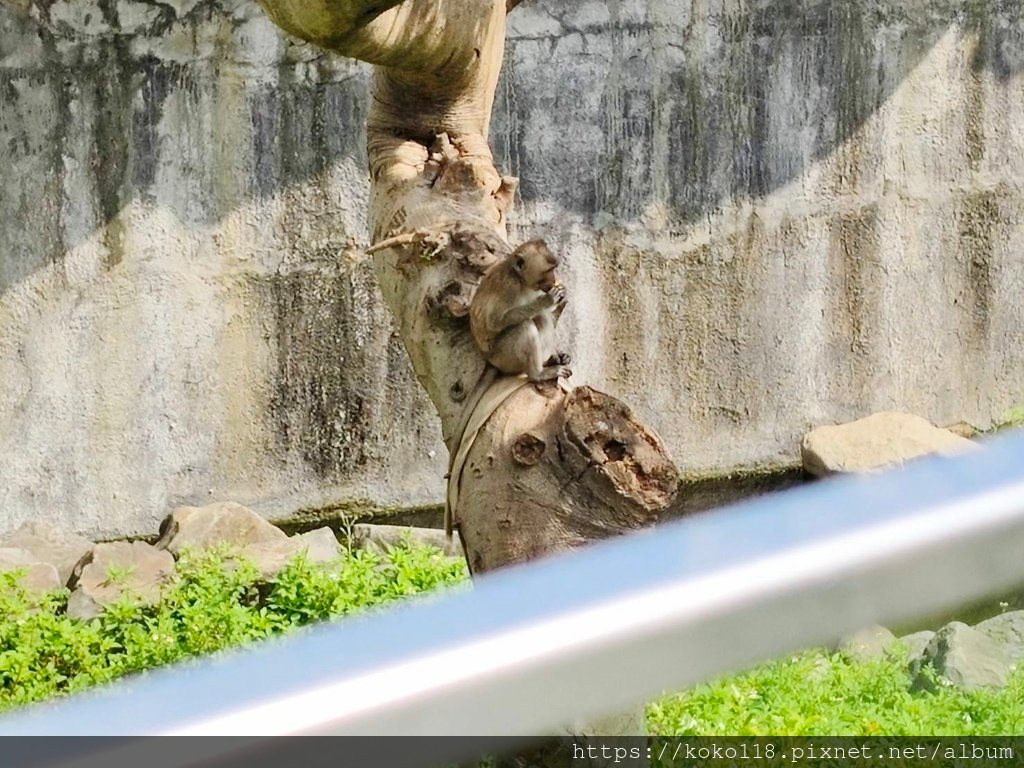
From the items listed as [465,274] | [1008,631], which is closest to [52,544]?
[465,274]

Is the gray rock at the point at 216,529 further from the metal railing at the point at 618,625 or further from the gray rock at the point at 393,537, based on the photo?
the metal railing at the point at 618,625

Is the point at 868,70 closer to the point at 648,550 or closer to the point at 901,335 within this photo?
the point at 901,335

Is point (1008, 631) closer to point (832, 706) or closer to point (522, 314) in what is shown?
point (832, 706)

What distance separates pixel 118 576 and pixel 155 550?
0.41m

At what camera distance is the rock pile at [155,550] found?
225 inches

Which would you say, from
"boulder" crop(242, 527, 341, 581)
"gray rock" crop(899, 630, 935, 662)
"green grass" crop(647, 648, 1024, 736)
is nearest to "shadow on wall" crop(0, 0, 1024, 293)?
"boulder" crop(242, 527, 341, 581)

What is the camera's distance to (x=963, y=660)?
4859mm

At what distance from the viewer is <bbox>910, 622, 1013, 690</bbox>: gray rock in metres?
4.78

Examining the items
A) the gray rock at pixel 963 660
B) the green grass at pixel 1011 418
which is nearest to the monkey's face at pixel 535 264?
the gray rock at pixel 963 660

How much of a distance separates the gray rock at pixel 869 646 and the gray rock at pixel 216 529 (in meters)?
2.47

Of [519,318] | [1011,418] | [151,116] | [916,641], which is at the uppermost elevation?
[151,116]

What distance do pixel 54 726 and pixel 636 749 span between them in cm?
278

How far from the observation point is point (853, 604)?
952 mm

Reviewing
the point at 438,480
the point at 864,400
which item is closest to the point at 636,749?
the point at 438,480
